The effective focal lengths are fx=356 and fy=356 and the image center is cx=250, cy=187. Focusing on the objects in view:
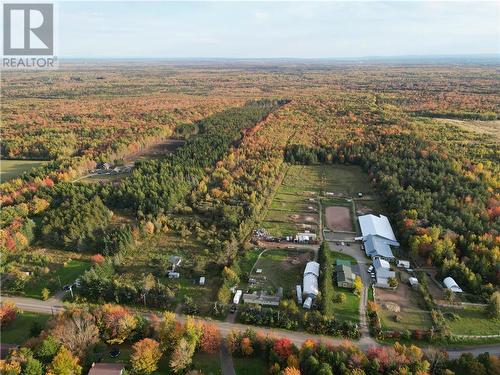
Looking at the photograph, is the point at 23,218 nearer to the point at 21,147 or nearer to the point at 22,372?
the point at 22,372

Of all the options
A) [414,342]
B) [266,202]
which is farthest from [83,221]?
[414,342]

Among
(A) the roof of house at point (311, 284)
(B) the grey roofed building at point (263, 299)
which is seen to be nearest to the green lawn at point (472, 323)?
(A) the roof of house at point (311, 284)

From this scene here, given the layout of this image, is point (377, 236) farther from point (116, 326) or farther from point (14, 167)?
point (14, 167)

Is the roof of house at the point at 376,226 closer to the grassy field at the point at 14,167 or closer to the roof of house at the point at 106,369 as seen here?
the roof of house at the point at 106,369

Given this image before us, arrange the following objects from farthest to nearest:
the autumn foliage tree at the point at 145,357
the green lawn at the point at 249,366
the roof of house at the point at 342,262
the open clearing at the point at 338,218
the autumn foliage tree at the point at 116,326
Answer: the open clearing at the point at 338,218
the roof of house at the point at 342,262
the autumn foliage tree at the point at 116,326
the green lawn at the point at 249,366
the autumn foliage tree at the point at 145,357

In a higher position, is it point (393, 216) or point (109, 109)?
point (109, 109)

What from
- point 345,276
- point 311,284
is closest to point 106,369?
point 311,284

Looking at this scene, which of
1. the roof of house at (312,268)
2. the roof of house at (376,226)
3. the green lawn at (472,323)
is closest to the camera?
the green lawn at (472,323)
